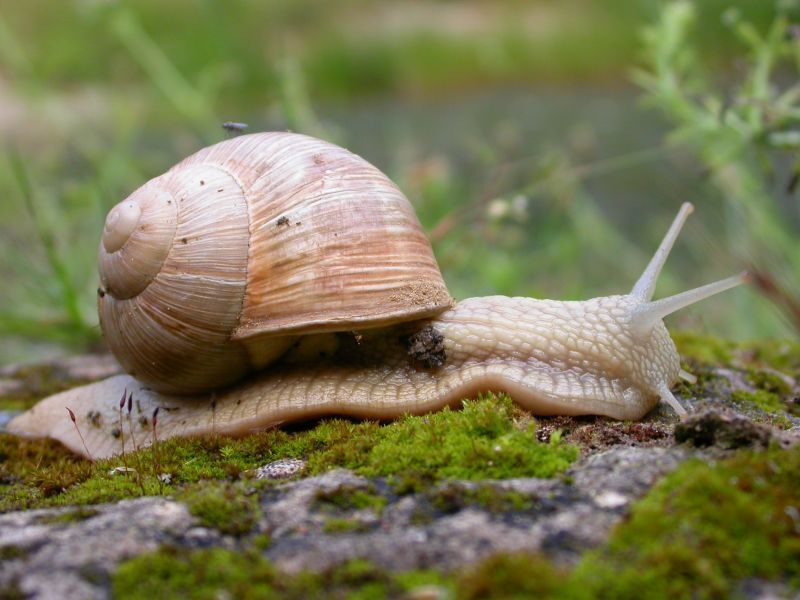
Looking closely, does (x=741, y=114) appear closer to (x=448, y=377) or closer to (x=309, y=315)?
(x=448, y=377)

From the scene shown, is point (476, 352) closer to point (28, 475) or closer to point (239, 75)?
point (28, 475)

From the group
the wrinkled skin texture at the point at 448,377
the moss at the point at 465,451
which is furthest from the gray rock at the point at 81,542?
the wrinkled skin texture at the point at 448,377

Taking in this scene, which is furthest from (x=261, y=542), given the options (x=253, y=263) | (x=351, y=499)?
(x=253, y=263)

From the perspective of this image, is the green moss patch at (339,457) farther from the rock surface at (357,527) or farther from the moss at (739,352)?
the moss at (739,352)

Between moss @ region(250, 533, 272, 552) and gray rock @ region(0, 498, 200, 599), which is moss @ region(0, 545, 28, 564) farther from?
moss @ region(250, 533, 272, 552)

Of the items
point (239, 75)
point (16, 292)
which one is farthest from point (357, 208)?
point (239, 75)
